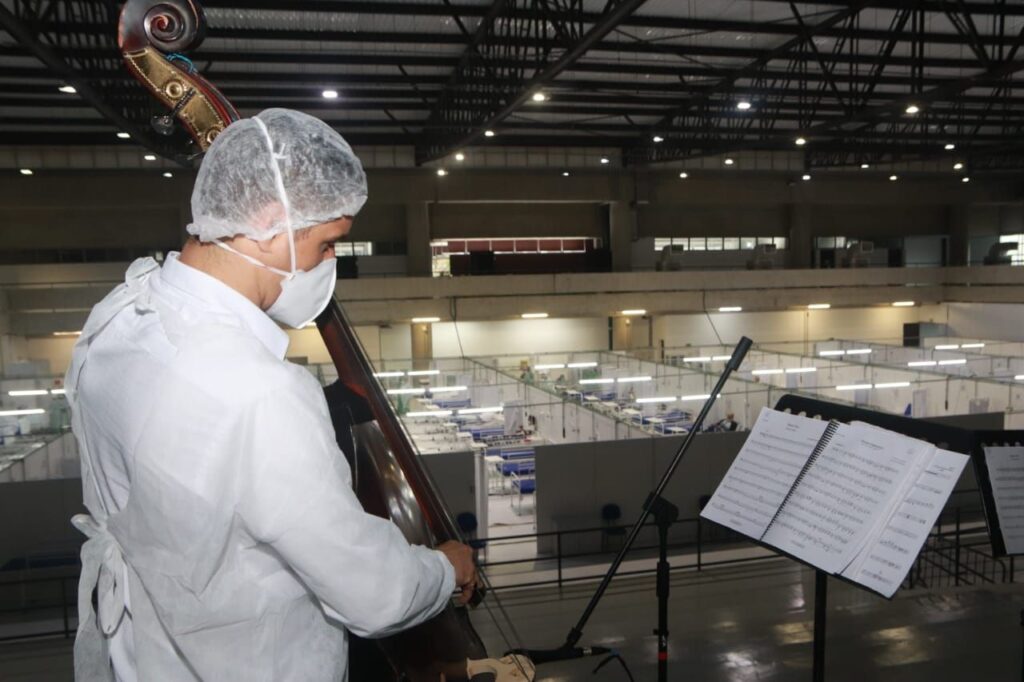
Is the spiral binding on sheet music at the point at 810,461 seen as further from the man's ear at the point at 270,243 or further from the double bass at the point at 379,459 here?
the man's ear at the point at 270,243

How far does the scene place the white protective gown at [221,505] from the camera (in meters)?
1.00

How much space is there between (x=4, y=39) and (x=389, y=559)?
12.5 meters

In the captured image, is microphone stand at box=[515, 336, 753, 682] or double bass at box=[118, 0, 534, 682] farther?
microphone stand at box=[515, 336, 753, 682]

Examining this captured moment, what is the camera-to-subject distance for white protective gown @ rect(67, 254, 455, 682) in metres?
1.00

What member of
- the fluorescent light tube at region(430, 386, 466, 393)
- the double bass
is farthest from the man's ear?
the fluorescent light tube at region(430, 386, 466, 393)

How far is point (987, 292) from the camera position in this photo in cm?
2175

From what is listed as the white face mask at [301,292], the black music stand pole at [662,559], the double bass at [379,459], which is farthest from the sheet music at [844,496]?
the white face mask at [301,292]

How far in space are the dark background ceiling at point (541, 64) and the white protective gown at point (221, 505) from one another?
692 centimetres

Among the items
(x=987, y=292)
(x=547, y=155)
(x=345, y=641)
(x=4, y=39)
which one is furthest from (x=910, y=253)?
(x=345, y=641)

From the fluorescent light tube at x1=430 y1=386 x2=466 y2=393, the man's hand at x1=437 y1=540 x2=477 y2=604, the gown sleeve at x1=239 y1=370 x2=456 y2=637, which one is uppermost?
the gown sleeve at x1=239 y1=370 x2=456 y2=637

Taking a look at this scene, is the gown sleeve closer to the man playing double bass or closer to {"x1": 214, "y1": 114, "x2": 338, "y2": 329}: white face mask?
the man playing double bass

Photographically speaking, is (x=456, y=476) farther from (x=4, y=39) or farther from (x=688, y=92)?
(x=688, y=92)

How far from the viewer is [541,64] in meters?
9.73

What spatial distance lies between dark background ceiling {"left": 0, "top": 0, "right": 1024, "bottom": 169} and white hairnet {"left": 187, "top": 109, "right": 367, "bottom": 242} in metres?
6.68
